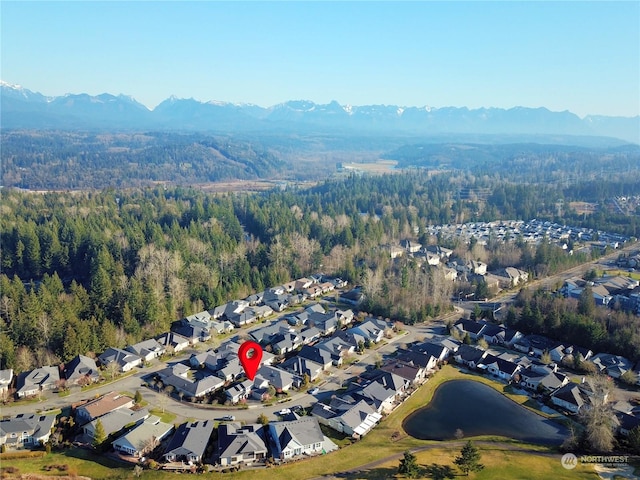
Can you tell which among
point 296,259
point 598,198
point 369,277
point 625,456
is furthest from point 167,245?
point 598,198

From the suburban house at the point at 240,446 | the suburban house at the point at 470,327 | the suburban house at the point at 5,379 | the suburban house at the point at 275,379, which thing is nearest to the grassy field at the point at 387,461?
the suburban house at the point at 240,446

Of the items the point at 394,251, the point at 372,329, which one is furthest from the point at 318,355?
the point at 394,251

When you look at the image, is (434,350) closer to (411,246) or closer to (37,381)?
(37,381)

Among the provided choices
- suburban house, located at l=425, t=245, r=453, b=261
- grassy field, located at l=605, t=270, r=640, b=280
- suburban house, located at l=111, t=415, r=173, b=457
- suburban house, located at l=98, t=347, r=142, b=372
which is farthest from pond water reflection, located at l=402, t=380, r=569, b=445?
grassy field, located at l=605, t=270, r=640, b=280

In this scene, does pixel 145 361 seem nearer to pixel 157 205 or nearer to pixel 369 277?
pixel 369 277

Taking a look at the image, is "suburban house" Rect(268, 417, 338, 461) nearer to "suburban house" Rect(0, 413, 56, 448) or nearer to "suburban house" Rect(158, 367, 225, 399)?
"suburban house" Rect(158, 367, 225, 399)

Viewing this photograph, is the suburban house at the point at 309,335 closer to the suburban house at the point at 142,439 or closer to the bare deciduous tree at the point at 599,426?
the suburban house at the point at 142,439
